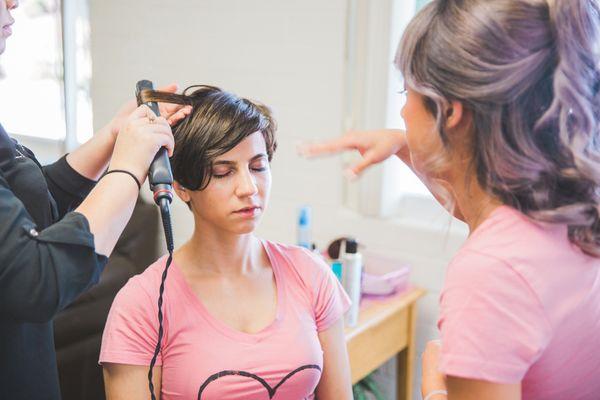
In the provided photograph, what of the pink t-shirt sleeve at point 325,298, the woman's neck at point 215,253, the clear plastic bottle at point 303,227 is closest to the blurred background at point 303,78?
the clear plastic bottle at point 303,227

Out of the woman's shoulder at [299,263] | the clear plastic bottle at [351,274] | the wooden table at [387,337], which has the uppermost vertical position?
the woman's shoulder at [299,263]

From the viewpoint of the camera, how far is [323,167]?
226 centimetres

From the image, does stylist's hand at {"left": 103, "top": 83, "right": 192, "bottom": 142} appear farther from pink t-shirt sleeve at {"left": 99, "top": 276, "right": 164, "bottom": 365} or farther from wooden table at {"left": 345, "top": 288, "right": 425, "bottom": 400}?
wooden table at {"left": 345, "top": 288, "right": 425, "bottom": 400}

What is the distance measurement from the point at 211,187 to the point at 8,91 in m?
2.19

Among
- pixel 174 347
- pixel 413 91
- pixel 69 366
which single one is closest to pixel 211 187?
pixel 174 347

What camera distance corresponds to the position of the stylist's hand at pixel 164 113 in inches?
47.9

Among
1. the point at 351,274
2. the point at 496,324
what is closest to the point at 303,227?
the point at 351,274

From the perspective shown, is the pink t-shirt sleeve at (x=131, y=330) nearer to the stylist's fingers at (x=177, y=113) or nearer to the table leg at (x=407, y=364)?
the stylist's fingers at (x=177, y=113)

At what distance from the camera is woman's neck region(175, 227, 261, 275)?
1.33 meters

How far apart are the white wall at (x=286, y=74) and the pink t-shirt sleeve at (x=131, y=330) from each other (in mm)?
1059

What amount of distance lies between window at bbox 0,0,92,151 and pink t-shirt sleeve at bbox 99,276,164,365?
6.14 ft

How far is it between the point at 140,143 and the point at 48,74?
2.21 metres

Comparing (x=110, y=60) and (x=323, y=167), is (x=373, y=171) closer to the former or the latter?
(x=323, y=167)

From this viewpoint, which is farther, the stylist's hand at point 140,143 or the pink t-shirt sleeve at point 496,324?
the stylist's hand at point 140,143
